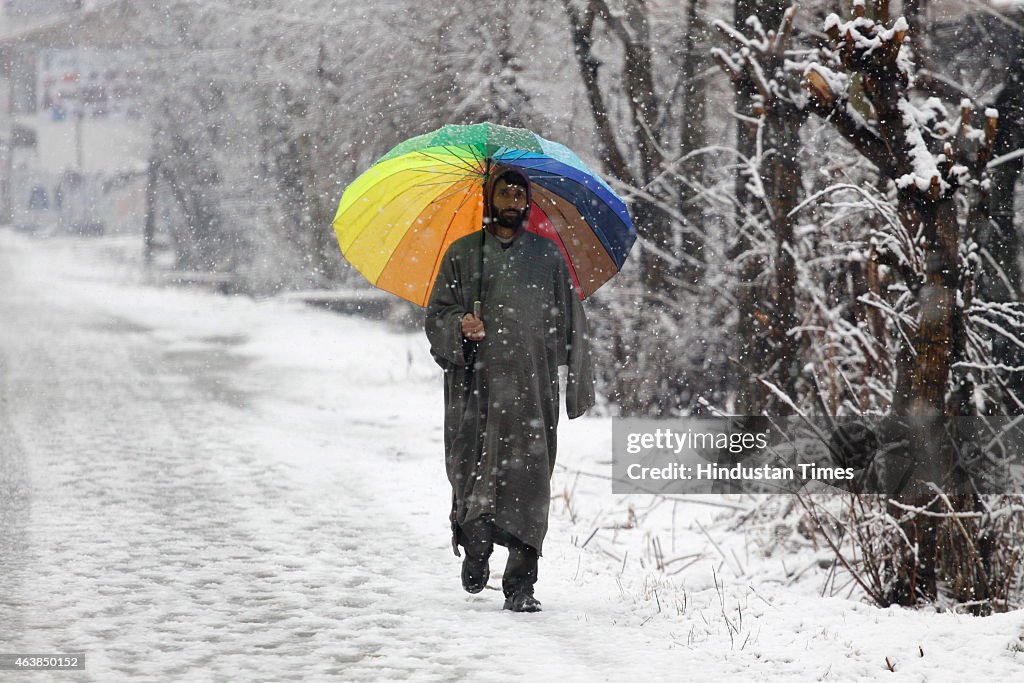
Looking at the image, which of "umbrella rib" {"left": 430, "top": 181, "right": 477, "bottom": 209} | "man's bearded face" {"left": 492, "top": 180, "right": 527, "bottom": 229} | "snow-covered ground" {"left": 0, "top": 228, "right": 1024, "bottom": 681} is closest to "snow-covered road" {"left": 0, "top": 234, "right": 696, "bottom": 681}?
"snow-covered ground" {"left": 0, "top": 228, "right": 1024, "bottom": 681}

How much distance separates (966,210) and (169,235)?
33.7m

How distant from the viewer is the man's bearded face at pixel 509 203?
5.73 m

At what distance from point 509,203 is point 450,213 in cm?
52

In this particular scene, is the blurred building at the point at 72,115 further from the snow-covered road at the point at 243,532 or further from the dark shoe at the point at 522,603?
the dark shoe at the point at 522,603

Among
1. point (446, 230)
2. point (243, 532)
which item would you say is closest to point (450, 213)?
point (446, 230)

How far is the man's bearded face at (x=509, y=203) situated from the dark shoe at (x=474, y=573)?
1604 mm

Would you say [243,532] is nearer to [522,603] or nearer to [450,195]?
[522,603]

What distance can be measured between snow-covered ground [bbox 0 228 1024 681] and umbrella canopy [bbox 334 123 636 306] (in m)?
1.62

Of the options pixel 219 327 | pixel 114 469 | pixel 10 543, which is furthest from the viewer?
pixel 219 327

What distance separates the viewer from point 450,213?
20.2 feet

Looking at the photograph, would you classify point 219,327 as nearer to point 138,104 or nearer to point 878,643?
point 138,104

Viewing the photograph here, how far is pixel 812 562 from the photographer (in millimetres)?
8086

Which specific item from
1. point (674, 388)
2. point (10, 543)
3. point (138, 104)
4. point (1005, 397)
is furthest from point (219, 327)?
point (1005, 397)

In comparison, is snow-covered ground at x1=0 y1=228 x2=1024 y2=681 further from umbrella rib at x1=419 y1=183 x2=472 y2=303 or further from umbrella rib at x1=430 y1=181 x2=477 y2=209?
umbrella rib at x1=430 y1=181 x2=477 y2=209
